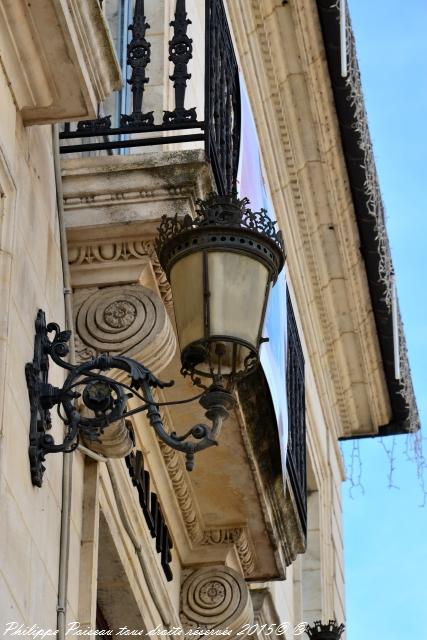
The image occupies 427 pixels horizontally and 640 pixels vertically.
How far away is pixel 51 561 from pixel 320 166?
7.58 metres

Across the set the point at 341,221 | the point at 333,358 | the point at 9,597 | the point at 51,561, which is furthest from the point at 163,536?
the point at 333,358

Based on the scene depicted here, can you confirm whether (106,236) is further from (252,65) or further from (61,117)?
(252,65)

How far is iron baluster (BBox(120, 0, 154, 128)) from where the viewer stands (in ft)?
25.7

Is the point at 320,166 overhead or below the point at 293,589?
overhead

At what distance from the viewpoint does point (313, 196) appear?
14164 mm

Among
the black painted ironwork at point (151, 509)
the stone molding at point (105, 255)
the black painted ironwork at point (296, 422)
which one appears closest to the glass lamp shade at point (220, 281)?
the stone molding at point (105, 255)

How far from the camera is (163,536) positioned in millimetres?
9484

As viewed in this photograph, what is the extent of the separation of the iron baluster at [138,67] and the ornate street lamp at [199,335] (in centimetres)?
122

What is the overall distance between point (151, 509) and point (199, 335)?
304 cm

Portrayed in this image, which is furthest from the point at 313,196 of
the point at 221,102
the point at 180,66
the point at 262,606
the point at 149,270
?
the point at 149,270

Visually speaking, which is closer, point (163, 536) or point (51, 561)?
point (51, 561)

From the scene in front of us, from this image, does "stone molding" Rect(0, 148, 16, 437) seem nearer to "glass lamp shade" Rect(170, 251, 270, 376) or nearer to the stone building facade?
the stone building facade

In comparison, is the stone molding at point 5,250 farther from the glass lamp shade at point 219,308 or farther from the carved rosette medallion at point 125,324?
the carved rosette medallion at point 125,324

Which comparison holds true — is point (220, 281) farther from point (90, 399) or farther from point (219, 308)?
point (90, 399)
